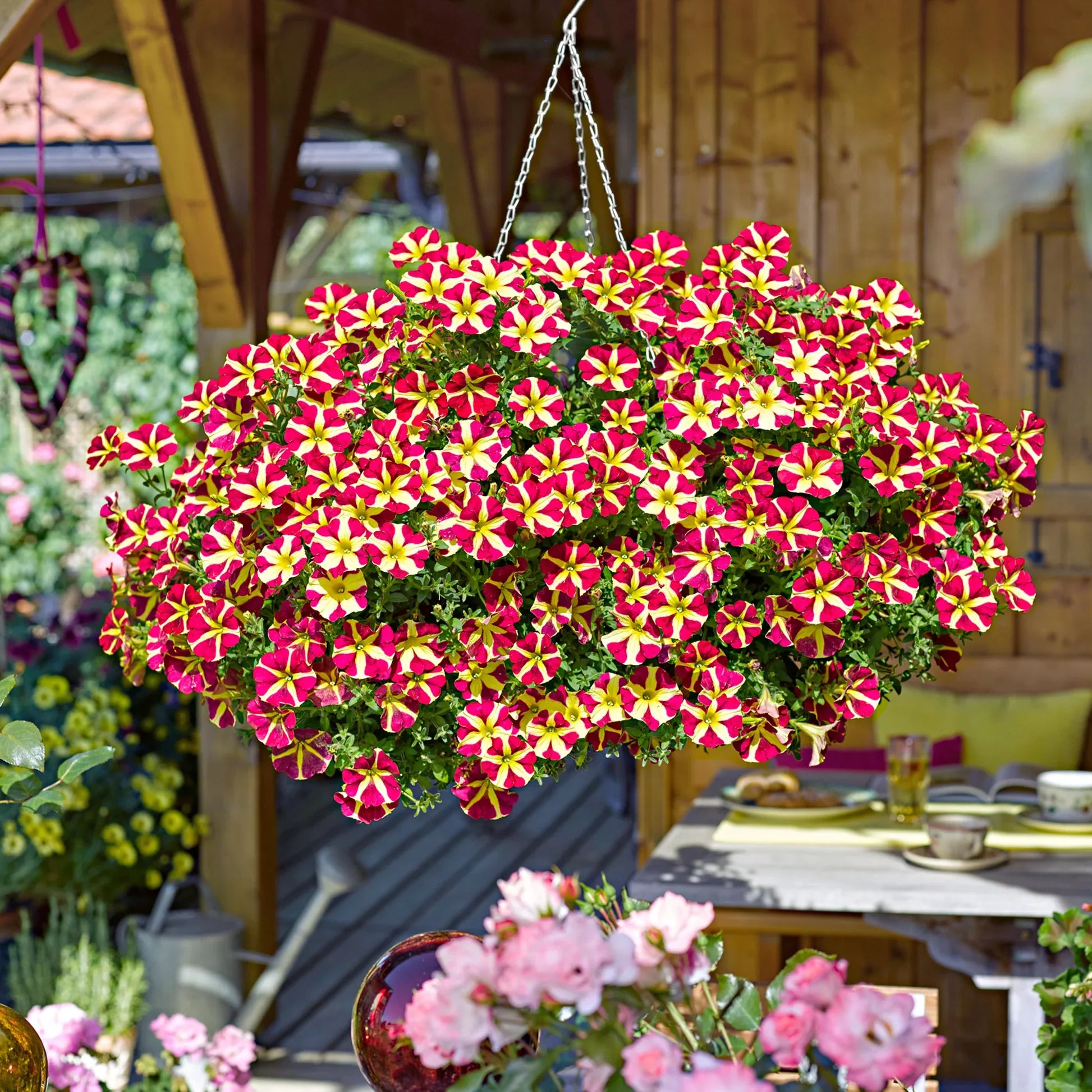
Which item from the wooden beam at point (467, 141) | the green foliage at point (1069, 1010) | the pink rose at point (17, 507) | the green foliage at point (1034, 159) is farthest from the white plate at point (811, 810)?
the pink rose at point (17, 507)

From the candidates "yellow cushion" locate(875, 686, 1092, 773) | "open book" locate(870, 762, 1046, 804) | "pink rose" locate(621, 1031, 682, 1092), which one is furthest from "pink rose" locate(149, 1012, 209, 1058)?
"yellow cushion" locate(875, 686, 1092, 773)

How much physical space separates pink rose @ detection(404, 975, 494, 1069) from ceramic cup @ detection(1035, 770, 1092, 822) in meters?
1.81

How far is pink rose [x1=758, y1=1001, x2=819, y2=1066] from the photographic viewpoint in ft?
2.29

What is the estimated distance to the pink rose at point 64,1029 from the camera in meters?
1.30

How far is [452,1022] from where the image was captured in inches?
27.7

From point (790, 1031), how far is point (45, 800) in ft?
2.11

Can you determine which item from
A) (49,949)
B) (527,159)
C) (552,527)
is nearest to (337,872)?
(49,949)

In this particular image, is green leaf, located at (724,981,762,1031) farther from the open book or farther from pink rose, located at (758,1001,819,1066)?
the open book

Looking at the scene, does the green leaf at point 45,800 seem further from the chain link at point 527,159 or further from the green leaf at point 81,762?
the chain link at point 527,159

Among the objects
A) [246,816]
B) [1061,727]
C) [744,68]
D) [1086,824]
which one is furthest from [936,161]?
[246,816]

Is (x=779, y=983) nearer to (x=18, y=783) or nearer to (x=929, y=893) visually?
(x=18, y=783)

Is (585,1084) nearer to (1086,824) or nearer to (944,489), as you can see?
(944,489)

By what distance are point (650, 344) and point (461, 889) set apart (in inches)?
149

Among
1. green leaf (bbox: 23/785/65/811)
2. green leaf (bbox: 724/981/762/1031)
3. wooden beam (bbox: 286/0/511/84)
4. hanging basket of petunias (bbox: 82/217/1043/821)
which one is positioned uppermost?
wooden beam (bbox: 286/0/511/84)
